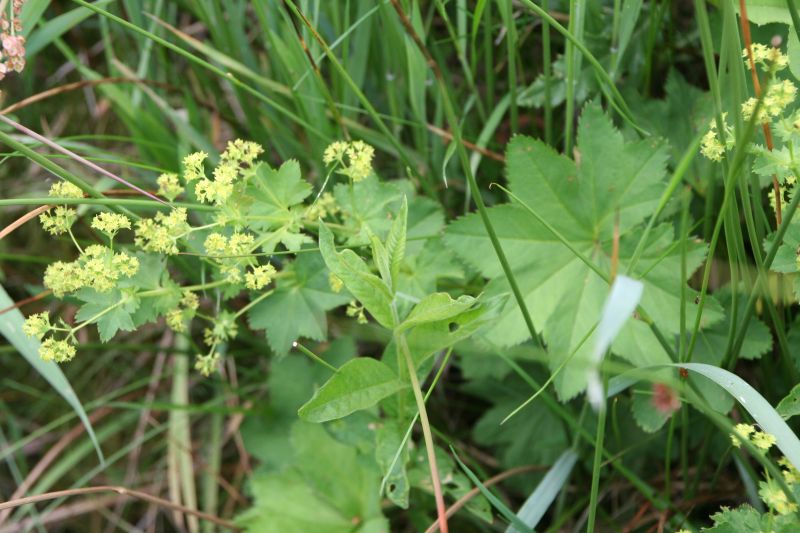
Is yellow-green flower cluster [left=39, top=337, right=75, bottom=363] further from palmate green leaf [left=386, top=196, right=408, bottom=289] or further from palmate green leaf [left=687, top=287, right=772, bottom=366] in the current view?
palmate green leaf [left=687, top=287, right=772, bottom=366]

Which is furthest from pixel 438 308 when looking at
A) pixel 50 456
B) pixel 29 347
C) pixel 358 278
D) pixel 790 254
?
pixel 50 456

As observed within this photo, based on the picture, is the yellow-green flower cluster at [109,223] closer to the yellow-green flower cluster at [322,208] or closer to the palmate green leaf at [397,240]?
the yellow-green flower cluster at [322,208]

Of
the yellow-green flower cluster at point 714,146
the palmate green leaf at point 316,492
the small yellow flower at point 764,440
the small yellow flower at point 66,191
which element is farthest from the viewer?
the palmate green leaf at point 316,492

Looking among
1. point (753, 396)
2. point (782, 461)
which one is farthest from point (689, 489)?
point (753, 396)

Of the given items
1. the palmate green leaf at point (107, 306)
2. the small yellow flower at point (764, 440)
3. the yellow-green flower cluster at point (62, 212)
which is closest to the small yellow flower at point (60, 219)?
the yellow-green flower cluster at point (62, 212)

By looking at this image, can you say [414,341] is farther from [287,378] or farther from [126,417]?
[126,417]

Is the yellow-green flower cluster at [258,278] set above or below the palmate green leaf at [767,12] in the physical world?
below

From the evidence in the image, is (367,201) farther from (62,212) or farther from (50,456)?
(50,456)
